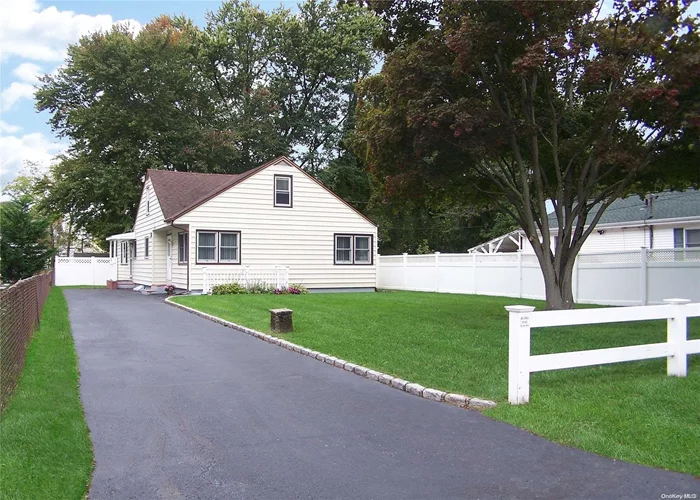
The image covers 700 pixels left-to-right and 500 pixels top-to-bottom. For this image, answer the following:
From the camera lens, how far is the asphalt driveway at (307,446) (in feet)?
14.6

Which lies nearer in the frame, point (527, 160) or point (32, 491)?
point (32, 491)

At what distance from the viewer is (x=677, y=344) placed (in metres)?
7.55

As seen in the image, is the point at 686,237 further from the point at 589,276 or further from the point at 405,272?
the point at 405,272

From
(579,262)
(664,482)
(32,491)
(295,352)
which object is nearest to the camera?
(32,491)

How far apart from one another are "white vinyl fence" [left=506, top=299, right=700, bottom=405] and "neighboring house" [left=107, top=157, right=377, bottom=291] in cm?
1826

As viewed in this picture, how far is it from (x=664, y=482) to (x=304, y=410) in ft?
11.7

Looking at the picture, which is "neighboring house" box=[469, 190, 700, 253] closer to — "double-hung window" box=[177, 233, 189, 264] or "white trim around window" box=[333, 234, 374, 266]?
"white trim around window" box=[333, 234, 374, 266]

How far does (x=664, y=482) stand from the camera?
451 cm

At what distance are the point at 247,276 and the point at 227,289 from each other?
3.86 ft

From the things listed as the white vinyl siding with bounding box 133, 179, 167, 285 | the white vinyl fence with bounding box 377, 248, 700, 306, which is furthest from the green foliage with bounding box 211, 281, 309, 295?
the white vinyl fence with bounding box 377, 248, 700, 306

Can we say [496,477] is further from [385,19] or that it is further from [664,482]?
[385,19]

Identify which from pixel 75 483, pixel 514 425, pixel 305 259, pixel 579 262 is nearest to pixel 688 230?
pixel 579 262

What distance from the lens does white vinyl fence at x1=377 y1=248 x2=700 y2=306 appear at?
1608 centimetres

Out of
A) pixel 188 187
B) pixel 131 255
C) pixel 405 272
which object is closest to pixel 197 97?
pixel 131 255
